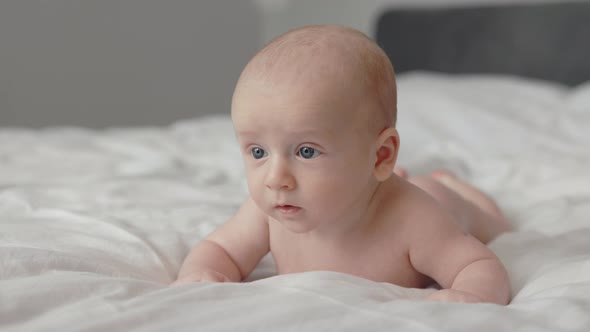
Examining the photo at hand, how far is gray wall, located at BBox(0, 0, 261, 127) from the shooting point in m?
3.25

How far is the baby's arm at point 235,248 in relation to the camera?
0.95 metres

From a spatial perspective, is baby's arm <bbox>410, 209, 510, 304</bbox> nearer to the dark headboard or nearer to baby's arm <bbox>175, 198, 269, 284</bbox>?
baby's arm <bbox>175, 198, 269, 284</bbox>

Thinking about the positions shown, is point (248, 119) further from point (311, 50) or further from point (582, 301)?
point (582, 301)

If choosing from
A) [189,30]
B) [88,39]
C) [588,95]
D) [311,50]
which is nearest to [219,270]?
[311,50]

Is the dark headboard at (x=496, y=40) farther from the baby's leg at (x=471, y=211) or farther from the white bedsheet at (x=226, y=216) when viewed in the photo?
the baby's leg at (x=471, y=211)

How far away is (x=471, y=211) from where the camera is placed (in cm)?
118

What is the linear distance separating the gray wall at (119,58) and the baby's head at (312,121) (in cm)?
266

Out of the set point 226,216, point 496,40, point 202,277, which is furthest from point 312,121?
point 496,40

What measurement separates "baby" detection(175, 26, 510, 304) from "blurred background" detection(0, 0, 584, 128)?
6.81 ft

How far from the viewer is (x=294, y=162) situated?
83 cm

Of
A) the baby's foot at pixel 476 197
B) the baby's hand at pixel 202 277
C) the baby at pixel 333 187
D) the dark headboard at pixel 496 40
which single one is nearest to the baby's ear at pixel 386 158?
the baby at pixel 333 187

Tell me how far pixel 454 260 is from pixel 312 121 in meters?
0.26

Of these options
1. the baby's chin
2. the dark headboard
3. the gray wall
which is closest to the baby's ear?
the baby's chin

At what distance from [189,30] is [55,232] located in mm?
2895
